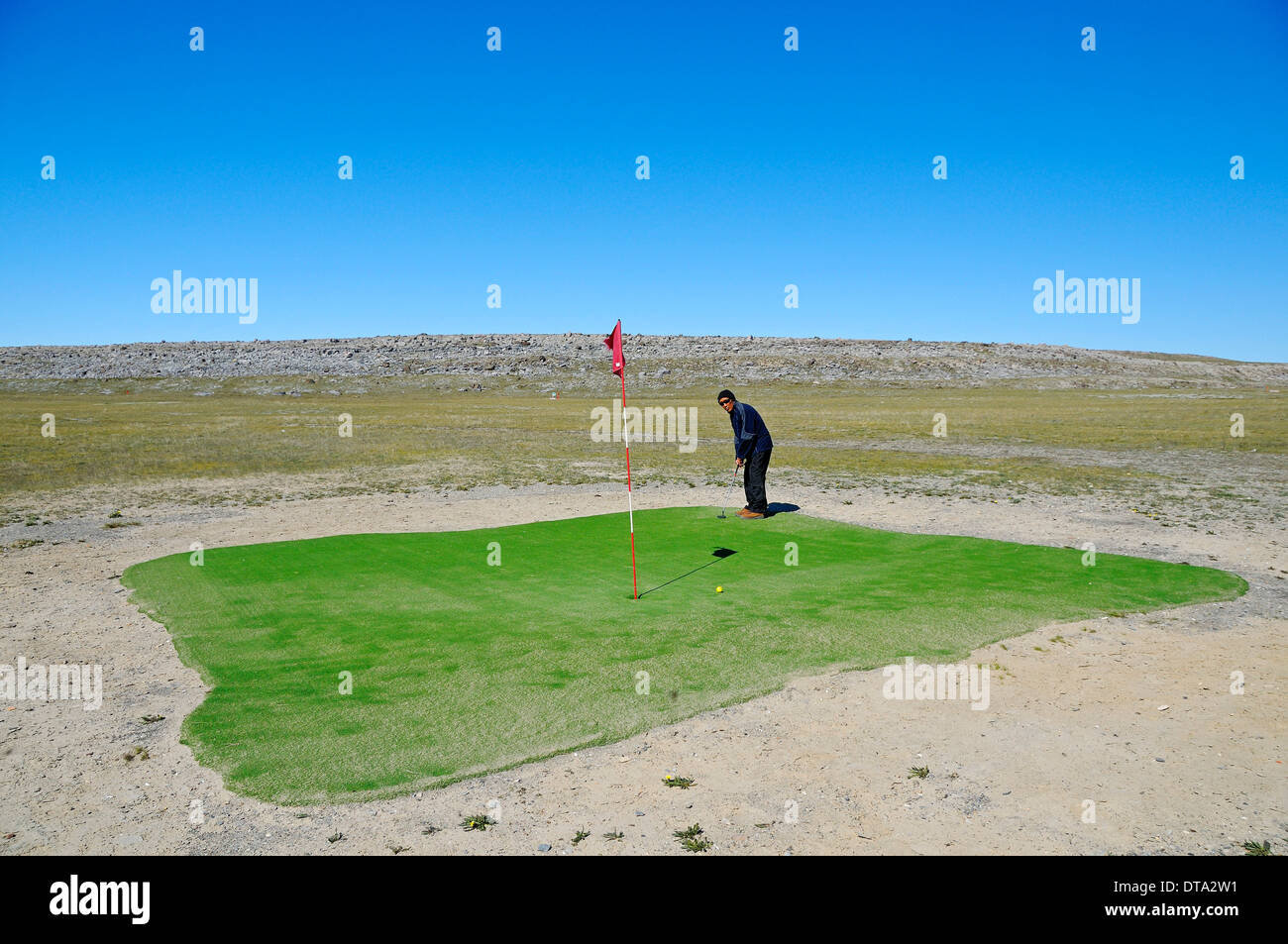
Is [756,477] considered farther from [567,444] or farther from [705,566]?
[567,444]

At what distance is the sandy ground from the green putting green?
307mm

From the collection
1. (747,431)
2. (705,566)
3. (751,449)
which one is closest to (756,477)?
(751,449)

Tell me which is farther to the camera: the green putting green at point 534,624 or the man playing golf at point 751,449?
the man playing golf at point 751,449

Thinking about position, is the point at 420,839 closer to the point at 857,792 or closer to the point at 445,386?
the point at 857,792

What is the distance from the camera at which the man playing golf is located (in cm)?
1456

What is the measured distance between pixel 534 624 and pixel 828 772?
13.3ft

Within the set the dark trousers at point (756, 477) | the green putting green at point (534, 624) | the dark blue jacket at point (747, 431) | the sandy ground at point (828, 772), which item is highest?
the dark blue jacket at point (747, 431)

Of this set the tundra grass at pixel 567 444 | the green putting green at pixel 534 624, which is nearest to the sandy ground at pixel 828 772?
the green putting green at pixel 534 624

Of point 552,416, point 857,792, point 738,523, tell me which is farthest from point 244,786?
point 552,416

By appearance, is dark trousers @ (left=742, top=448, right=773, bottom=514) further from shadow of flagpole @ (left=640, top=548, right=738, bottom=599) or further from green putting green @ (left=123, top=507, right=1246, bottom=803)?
shadow of flagpole @ (left=640, top=548, right=738, bottom=599)

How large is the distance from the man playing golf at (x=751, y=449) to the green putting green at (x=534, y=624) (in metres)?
1.22

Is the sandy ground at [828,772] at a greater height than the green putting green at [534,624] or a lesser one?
lesser

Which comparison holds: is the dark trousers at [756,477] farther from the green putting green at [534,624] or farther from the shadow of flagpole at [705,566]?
the shadow of flagpole at [705,566]

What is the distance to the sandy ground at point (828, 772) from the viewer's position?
188 inches
